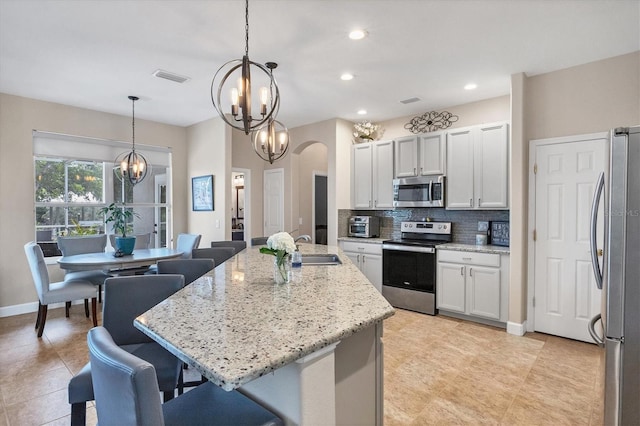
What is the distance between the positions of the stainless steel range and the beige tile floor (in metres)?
0.53

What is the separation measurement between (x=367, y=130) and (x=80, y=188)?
4335 millimetres

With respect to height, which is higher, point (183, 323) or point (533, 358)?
point (183, 323)

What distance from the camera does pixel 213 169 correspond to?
5.41 meters

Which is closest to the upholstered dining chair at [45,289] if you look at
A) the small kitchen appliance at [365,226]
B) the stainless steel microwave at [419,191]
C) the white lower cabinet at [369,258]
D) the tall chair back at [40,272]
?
the tall chair back at [40,272]

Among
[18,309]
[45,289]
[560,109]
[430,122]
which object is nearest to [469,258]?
[560,109]

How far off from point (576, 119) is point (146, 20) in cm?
400

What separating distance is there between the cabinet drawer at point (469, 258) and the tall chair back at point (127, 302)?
3.36m

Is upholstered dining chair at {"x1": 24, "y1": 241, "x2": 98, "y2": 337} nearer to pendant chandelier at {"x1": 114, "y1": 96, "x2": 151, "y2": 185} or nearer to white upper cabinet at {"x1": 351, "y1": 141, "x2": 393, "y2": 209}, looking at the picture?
pendant chandelier at {"x1": 114, "y1": 96, "x2": 151, "y2": 185}

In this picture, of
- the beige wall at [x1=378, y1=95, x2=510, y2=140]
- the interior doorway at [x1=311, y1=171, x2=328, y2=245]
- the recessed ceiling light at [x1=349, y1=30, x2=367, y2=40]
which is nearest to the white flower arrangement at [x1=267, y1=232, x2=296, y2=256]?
the recessed ceiling light at [x1=349, y1=30, x2=367, y2=40]

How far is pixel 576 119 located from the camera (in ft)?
11.5

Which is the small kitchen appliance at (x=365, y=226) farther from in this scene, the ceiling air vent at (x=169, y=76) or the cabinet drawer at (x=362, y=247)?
the ceiling air vent at (x=169, y=76)

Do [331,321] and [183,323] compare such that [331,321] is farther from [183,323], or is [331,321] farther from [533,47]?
[533,47]

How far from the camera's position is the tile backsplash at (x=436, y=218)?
15.1 ft

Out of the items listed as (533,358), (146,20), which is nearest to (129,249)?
(146,20)
